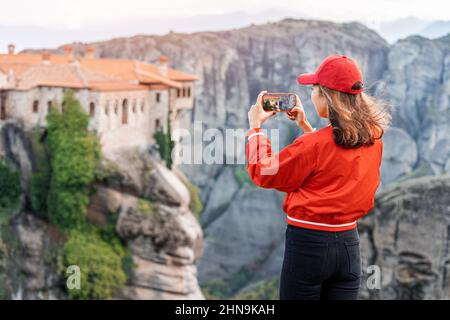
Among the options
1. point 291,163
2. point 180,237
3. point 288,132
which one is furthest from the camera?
point 288,132

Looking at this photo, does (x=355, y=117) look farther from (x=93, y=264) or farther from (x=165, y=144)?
(x=165, y=144)

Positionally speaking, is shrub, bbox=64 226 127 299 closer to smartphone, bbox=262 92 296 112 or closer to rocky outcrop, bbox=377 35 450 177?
smartphone, bbox=262 92 296 112

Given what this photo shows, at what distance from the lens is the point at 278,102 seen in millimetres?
3865

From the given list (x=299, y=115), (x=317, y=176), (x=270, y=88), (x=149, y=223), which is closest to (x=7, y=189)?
(x=149, y=223)

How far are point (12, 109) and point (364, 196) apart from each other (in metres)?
20.2

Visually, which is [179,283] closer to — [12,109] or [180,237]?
[180,237]

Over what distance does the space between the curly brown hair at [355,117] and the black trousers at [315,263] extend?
0.40m

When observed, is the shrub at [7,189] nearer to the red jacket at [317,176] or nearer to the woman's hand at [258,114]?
the woman's hand at [258,114]

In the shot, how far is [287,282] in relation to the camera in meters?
3.64

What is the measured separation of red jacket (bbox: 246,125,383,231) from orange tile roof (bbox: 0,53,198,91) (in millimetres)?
19380

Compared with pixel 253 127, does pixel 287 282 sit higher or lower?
lower

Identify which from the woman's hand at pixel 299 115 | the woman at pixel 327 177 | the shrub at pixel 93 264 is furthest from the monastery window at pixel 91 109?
the woman at pixel 327 177
